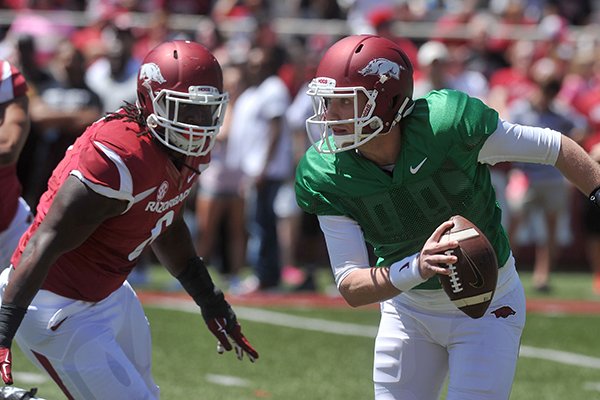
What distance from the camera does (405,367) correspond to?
3869 millimetres

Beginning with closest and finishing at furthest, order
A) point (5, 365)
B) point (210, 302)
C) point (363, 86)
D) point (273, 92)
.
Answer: point (5, 365) < point (363, 86) < point (210, 302) < point (273, 92)

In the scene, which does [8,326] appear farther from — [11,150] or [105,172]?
[11,150]

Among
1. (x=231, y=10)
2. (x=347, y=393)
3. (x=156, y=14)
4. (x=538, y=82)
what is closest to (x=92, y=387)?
(x=347, y=393)

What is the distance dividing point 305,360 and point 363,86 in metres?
3.30

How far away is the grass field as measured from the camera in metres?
5.95

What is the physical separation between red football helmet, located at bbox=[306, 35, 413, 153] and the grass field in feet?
7.94

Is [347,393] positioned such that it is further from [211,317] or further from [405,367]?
[405,367]

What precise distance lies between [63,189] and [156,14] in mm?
7640

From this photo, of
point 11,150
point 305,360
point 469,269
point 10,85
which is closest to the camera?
point 469,269

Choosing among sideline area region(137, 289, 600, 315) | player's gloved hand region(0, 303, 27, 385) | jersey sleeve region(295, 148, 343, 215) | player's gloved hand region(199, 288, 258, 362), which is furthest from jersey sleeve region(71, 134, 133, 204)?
sideline area region(137, 289, 600, 315)

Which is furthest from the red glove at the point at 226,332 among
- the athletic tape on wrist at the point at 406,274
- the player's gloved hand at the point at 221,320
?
the athletic tape on wrist at the point at 406,274

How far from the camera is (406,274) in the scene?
136 inches

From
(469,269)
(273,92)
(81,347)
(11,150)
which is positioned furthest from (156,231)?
(273,92)

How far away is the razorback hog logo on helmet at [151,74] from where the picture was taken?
390 centimetres
